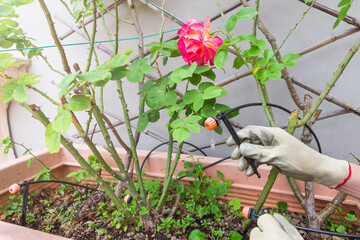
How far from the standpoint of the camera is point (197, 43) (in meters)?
0.57

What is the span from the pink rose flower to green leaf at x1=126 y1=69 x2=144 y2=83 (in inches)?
5.1

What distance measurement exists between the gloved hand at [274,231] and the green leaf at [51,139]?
20.8 inches

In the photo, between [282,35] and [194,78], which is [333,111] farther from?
[194,78]

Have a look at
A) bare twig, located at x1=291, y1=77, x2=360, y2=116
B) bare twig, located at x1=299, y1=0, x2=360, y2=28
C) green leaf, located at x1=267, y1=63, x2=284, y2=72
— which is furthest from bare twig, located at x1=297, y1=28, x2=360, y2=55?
green leaf, located at x1=267, y1=63, x2=284, y2=72

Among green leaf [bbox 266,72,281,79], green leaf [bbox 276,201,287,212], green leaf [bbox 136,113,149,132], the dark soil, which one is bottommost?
the dark soil

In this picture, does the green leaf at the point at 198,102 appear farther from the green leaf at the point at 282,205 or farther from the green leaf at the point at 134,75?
the green leaf at the point at 282,205

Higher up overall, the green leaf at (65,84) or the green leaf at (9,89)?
the green leaf at (65,84)

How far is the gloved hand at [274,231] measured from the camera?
1.84 feet

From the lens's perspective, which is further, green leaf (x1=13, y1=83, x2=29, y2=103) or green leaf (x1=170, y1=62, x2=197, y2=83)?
green leaf (x1=170, y1=62, x2=197, y2=83)

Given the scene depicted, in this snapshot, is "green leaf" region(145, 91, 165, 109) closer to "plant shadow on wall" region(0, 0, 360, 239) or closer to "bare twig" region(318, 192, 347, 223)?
"plant shadow on wall" region(0, 0, 360, 239)

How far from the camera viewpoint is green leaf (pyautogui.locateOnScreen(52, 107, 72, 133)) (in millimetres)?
375

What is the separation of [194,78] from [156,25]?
647mm

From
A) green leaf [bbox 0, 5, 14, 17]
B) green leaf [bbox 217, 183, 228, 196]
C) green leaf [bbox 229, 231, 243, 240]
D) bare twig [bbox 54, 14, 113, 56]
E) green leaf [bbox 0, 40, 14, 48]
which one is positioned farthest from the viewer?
bare twig [bbox 54, 14, 113, 56]

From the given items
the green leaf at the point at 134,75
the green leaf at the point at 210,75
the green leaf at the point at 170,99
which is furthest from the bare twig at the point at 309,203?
the green leaf at the point at 134,75
